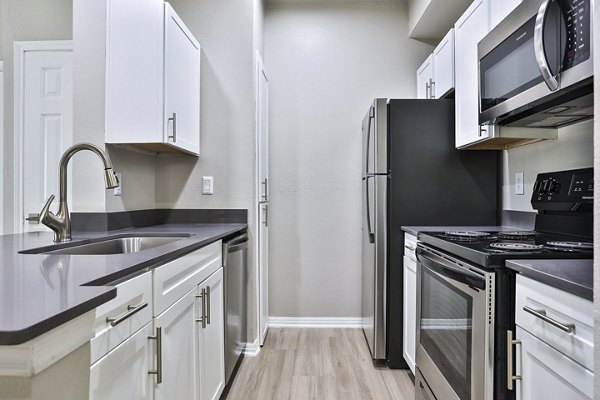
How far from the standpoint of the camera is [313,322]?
3.26 metres

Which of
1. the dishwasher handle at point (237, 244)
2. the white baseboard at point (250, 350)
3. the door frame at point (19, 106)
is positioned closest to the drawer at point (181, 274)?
the dishwasher handle at point (237, 244)

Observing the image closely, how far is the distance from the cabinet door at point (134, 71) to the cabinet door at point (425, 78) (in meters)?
1.88

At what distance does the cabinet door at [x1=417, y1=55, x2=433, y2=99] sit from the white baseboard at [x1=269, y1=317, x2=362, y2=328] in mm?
1913

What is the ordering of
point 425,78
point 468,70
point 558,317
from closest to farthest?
point 558,317, point 468,70, point 425,78

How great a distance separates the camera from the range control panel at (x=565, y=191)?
62.4 inches

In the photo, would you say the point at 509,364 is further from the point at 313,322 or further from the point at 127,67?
the point at 313,322

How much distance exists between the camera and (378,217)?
2.45m

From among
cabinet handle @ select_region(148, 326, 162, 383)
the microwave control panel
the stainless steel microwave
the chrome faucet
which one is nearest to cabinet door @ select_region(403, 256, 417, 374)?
the stainless steel microwave

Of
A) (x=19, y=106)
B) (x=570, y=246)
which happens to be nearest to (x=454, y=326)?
(x=570, y=246)

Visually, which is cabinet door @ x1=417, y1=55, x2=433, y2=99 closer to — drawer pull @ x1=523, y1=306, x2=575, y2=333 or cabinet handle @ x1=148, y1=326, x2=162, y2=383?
drawer pull @ x1=523, y1=306, x2=575, y2=333

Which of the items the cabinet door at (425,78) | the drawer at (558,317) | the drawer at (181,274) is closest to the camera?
the drawer at (558,317)

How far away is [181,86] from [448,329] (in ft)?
6.30

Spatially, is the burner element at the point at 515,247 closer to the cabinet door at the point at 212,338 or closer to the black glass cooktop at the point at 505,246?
the black glass cooktop at the point at 505,246

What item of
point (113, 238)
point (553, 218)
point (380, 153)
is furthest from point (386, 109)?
point (113, 238)
